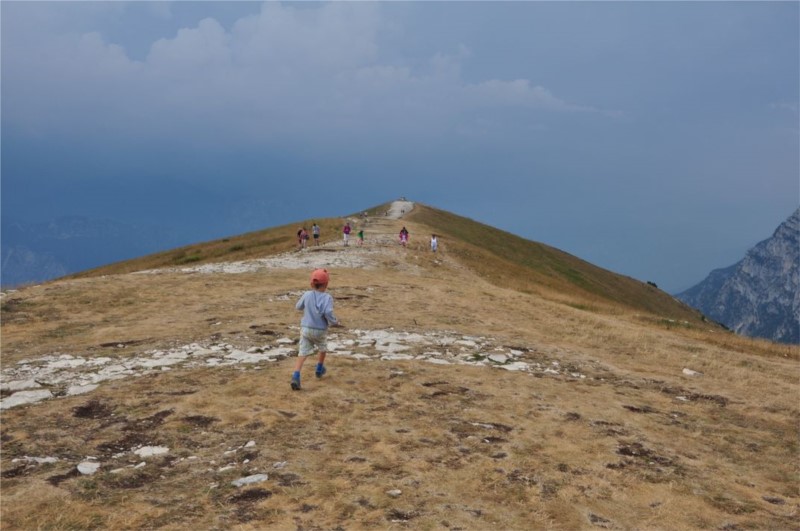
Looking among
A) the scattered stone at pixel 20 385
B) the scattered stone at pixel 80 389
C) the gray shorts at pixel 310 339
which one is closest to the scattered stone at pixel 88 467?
the scattered stone at pixel 80 389

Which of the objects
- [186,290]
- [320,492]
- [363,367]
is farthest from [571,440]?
[186,290]

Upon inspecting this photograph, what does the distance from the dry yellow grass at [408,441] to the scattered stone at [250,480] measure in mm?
118

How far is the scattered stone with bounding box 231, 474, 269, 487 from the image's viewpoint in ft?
24.0

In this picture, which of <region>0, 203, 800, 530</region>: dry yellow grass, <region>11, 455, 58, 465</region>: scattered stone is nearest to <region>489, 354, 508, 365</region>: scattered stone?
<region>0, 203, 800, 530</region>: dry yellow grass

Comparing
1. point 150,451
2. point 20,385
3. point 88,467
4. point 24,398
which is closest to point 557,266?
point 20,385

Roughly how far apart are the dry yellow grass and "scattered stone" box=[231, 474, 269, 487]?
0.39ft

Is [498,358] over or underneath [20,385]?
over

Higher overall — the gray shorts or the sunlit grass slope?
the sunlit grass slope

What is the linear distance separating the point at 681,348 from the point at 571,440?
43.9 ft

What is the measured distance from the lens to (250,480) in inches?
292

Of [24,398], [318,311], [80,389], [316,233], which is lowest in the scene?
[24,398]

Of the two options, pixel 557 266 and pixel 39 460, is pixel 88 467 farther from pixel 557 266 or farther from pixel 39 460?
pixel 557 266

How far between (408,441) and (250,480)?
2.78 meters

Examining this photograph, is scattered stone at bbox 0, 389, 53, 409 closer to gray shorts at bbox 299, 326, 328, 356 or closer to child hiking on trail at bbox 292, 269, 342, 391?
child hiking on trail at bbox 292, 269, 342, 391
